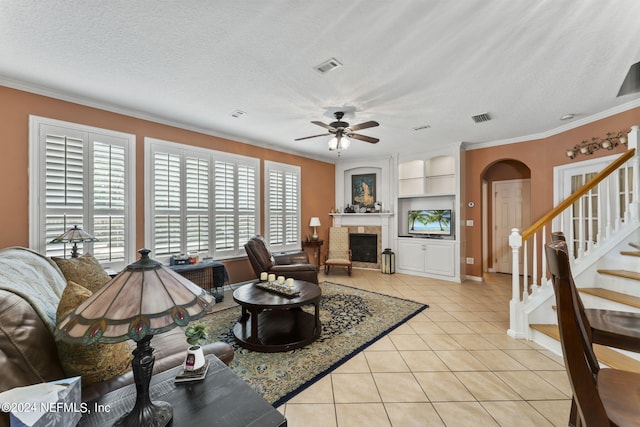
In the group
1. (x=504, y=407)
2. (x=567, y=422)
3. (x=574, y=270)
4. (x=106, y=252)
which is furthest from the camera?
(x=106, y=252)

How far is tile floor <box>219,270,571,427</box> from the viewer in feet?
5.80

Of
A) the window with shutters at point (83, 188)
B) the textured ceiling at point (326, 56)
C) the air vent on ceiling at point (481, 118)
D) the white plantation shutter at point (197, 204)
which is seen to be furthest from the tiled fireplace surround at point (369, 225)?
the window with shutters at point (83, 188)

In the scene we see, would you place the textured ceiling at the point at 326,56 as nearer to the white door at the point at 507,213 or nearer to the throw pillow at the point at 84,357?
the throw pillow at the point at 84,357

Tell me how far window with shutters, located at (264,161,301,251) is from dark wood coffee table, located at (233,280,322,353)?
2352 millimetres

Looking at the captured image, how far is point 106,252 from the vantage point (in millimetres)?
3422

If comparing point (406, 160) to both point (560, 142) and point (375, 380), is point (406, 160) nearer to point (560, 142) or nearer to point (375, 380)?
point (560, 142)

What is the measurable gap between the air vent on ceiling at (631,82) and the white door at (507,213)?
2.96 metres

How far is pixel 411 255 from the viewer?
19.6ft

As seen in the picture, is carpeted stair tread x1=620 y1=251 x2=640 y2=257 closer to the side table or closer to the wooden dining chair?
the wooden dining chair

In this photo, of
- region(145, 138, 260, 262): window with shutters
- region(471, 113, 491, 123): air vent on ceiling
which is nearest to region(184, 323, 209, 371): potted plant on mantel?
region(145, 138, 260, 262): window with shutters

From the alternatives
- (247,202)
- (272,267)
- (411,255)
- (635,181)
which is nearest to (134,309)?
(272,267)

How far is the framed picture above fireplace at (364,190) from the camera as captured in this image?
21.8 feet

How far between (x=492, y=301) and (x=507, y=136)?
3018mm

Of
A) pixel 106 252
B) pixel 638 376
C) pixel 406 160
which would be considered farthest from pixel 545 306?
pixel 106 252
